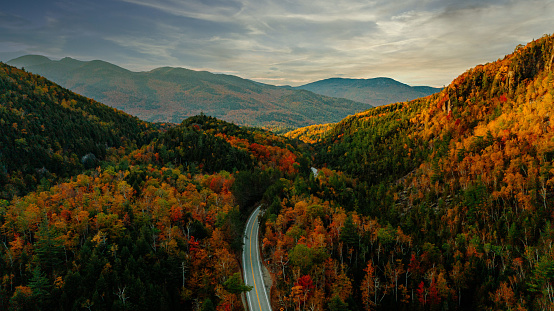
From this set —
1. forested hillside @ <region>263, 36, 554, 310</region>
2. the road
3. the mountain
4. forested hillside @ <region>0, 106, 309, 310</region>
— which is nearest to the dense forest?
forested hillside @ <region>0, 106, 309, 310</region>

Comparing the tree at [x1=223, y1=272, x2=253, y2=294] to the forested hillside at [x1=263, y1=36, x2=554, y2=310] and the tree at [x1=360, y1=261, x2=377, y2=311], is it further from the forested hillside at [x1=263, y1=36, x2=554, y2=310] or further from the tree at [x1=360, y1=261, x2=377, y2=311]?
the tree at [x1=360, y1=261, x2=377, y2=311]

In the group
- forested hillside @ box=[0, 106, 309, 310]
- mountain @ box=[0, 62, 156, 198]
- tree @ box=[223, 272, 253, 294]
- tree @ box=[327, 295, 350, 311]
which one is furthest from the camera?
mountain @ box=[0, 62, 156, 198]

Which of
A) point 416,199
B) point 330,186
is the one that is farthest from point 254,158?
point 416,199

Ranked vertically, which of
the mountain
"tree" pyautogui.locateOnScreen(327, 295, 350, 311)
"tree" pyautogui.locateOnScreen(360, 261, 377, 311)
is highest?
the mountain

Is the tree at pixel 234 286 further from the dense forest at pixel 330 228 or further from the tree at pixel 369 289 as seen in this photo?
the tree at pixel 369 289

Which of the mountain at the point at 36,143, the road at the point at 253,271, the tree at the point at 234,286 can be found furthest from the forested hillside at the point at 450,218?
the mountain at the point at 36,143

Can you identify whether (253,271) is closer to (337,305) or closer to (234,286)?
(234,286)

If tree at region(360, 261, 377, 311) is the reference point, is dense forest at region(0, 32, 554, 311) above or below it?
above
